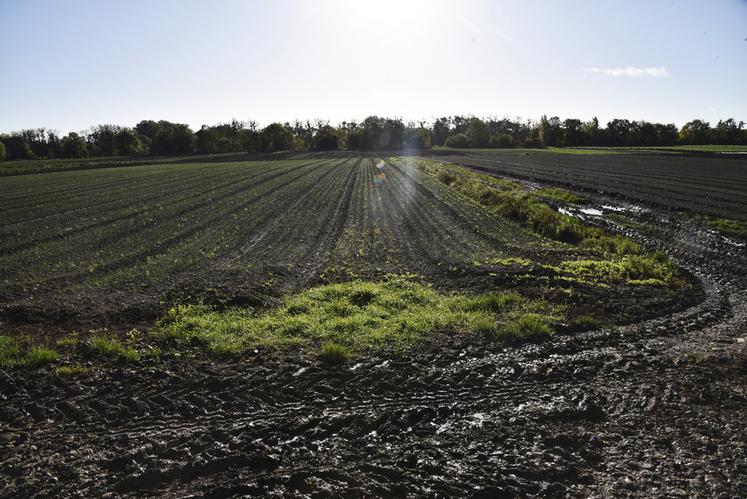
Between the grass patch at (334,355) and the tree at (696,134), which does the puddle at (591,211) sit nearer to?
the grass patch at (334,355)

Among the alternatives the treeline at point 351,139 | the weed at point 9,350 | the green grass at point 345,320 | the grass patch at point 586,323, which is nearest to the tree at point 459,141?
the treeline at point 351,139

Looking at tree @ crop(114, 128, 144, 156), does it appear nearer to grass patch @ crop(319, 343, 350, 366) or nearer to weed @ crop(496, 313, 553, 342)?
grass patch @ crop(319, 343, 350, 366)

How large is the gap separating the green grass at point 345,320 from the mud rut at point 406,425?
0.68 meters

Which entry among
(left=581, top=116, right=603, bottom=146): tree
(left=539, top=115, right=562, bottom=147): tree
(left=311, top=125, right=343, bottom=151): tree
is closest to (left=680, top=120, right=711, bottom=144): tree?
(left=581, top=116, right=603, bottom=146): tree

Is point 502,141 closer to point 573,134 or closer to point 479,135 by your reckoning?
point 479,135

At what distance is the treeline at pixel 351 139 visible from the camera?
4181 inches

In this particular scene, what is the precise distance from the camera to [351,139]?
128m

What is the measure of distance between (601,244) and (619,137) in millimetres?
118071

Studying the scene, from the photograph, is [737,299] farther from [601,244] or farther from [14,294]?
[14,294]

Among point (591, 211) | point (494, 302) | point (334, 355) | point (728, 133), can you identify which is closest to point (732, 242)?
point (591, 211)

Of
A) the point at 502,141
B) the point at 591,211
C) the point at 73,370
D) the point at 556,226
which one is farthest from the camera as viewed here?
the point at 502,141

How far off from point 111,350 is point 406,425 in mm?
5726

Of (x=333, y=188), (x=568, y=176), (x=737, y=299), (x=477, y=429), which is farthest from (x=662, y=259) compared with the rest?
(x=568, y=176)

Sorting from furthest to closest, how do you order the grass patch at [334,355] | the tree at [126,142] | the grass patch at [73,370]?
1. the tree at [126,142]
2. the grass patch at [334,355]
3. the grass patch at [73,370]
